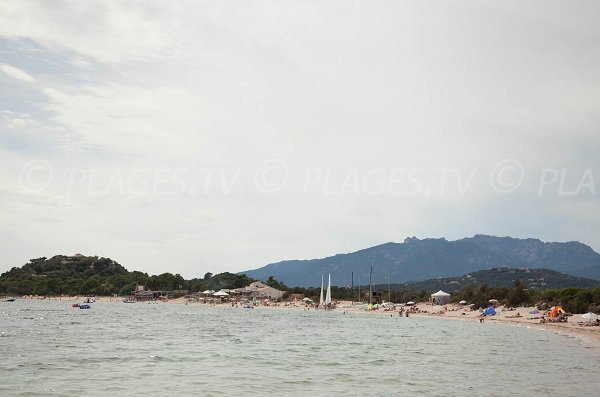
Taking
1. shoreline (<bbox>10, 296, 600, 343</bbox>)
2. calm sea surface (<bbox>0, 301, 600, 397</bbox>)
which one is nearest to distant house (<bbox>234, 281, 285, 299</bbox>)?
shoreline (<bbox>10, 296, 600, 343</bbox>)

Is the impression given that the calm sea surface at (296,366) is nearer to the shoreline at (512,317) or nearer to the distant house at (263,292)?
the shoreline at (512,317)

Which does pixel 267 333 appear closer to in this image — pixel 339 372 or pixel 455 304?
pixel 339 372

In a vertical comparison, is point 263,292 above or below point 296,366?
above

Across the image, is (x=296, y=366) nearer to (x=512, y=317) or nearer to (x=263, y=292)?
(x=512, y=317)

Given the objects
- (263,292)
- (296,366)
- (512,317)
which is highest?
(263,292)

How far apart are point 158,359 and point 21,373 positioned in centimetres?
918

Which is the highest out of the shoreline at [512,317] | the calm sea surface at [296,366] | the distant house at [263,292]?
the distant house at [263,292]

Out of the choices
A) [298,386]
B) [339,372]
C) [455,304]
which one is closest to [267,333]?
[339,372]

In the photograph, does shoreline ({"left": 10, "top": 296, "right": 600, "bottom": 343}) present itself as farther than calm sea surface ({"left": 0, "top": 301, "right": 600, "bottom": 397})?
Yes

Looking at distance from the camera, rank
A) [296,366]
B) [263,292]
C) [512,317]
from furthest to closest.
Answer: [263,292], [512,317], [296,366]

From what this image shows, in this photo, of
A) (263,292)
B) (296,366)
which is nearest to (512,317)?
(296,366)

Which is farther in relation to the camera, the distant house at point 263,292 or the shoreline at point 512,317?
the distant house at point 263,292

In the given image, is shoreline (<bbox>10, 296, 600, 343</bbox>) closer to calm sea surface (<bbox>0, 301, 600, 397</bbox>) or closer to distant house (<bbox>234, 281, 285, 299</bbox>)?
calm sea surface (<bbox>0, 301, 600, 397</bbox>)

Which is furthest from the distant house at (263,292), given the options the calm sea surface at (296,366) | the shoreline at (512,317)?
the calm sea surface at (296,366)
